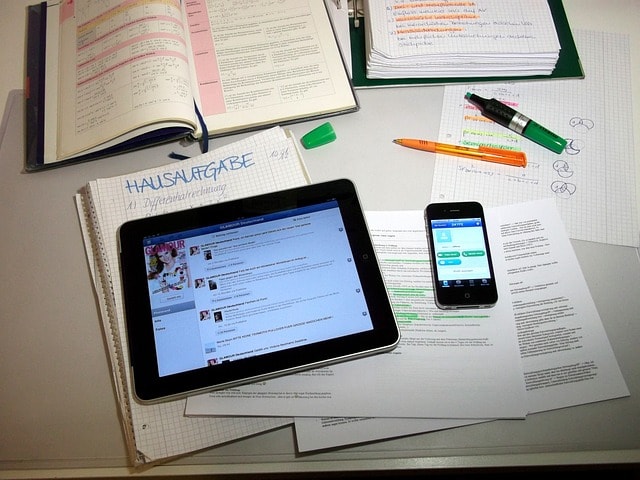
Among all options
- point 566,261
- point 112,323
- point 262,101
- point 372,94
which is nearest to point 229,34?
point 262,101

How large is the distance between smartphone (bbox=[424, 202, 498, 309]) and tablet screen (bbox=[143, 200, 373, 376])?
115 mm

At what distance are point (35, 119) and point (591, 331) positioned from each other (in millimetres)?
851

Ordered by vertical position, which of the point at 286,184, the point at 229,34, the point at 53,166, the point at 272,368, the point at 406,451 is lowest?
the point at 406,451

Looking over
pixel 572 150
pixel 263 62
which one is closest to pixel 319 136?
pixel 263 62

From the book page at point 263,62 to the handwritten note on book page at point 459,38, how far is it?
8 centimetres

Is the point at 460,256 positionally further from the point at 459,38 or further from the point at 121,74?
the point at 121,74

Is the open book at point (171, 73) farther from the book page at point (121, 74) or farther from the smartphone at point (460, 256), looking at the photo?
the smartphone at point (460, 256)

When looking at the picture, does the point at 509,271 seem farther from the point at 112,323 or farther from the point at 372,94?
the point at 112,323

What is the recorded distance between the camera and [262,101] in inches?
28.1

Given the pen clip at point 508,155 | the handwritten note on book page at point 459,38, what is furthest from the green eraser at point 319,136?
the pen clip at point 508,155

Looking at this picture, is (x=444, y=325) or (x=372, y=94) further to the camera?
(x=372, y=94)

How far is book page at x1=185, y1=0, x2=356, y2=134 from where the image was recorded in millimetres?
710

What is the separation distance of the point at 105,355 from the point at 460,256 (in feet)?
1.58

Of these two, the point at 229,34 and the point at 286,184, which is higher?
the point at 229,34
